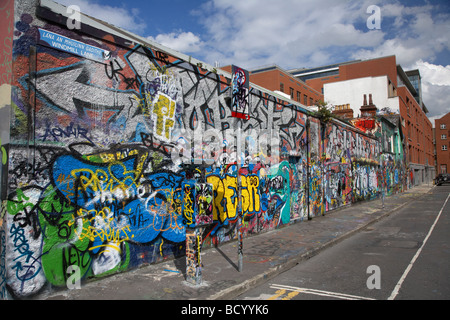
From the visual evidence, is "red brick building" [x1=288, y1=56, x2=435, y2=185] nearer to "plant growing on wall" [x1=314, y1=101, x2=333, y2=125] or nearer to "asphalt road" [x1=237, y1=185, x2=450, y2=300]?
"plant growing on wall" [x1=314, y1=101, x2=333, y2=125]

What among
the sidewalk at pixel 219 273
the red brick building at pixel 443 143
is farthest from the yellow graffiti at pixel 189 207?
the red brick building at pixel 443 143

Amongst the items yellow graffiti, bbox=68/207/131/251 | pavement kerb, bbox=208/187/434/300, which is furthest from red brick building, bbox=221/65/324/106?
yellow graffiti, bbox=68/207/131/251

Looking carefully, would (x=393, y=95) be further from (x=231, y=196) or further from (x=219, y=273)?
(x=219, y=273)

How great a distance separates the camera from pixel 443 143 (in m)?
77.1

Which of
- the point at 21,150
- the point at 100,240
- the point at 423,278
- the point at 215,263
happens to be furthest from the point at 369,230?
the point at 21,150

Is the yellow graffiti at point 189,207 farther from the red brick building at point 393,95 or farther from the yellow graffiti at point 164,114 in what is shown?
the red brick building at point 393,95

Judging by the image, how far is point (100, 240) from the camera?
5262 mm

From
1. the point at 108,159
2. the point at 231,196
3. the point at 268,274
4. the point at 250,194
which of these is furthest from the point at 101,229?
the point at 250,194

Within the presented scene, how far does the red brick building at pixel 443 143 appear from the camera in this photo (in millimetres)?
74350

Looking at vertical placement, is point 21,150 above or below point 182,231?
above

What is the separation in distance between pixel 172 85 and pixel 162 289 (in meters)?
4.30

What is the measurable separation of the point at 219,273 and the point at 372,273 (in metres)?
3.01

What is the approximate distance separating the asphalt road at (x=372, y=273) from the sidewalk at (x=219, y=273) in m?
0.23

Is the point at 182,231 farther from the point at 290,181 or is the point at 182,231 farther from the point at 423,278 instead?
the point at 290,181
